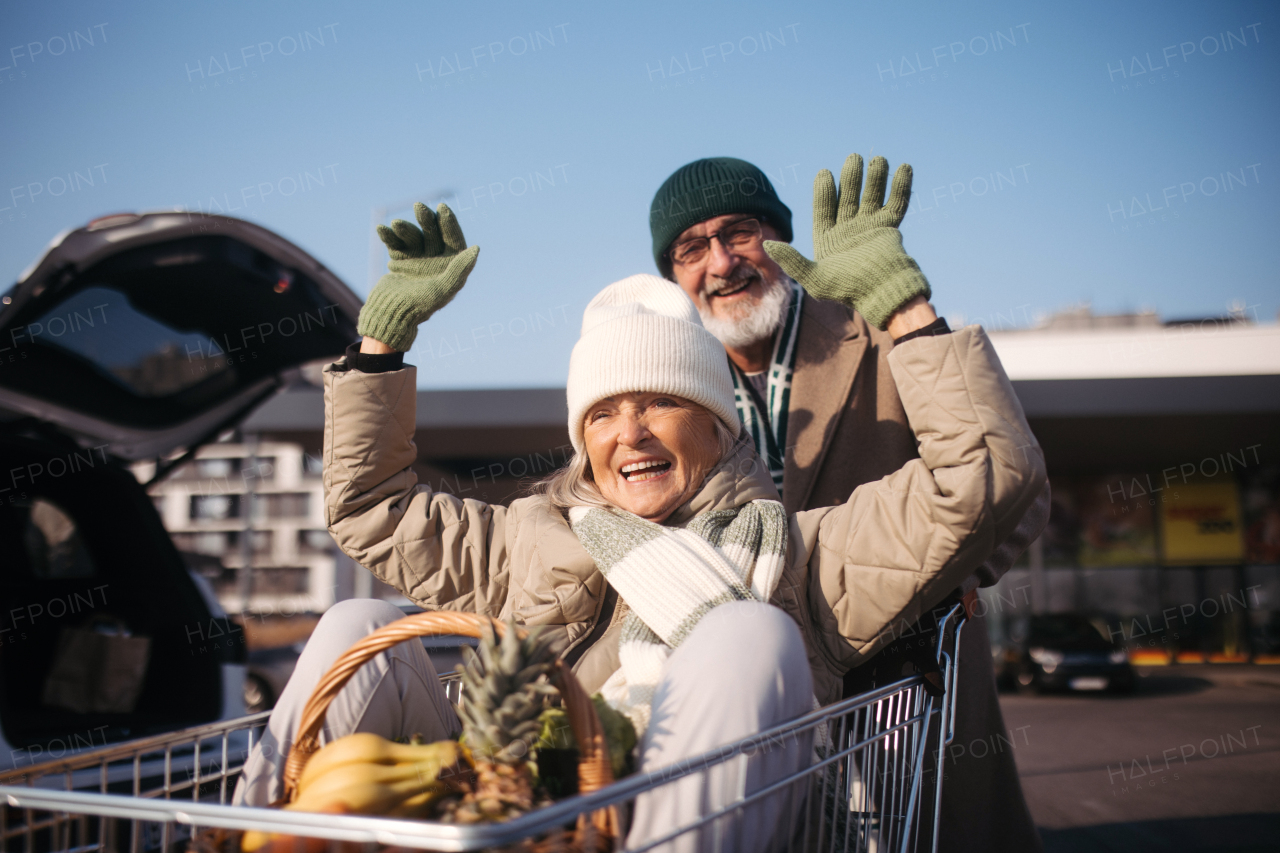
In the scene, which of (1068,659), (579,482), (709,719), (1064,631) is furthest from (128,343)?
(1064,631)

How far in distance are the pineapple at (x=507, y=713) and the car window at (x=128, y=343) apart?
2808 mm


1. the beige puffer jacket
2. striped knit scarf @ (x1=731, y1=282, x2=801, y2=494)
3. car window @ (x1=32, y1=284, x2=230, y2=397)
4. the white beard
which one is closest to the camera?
the beige puffer jacket

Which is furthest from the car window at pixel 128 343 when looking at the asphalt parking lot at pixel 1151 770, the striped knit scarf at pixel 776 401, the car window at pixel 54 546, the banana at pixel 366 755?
the asphalt parking lot at pixel 1151 770

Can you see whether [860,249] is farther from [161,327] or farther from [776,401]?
[161,327]

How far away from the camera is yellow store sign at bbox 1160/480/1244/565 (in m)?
17.1

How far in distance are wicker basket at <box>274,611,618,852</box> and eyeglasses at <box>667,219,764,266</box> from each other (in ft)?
6.91

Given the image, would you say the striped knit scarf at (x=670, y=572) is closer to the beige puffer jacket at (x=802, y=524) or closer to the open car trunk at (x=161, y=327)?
the beige puffer jacket at (x=802, y=524)

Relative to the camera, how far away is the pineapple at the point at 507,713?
46.9 inches

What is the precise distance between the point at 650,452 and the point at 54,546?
117 inches

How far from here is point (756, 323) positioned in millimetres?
2945

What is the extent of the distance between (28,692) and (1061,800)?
18.5 feet

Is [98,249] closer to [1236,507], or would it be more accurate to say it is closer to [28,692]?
[28,692]

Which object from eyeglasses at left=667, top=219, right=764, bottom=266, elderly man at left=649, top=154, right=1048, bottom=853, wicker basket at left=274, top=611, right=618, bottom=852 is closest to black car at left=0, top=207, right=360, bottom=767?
eyeglasses at left=667, top=219, right=764, bottom=266

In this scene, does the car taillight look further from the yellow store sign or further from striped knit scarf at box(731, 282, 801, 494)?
the yellow store sign
